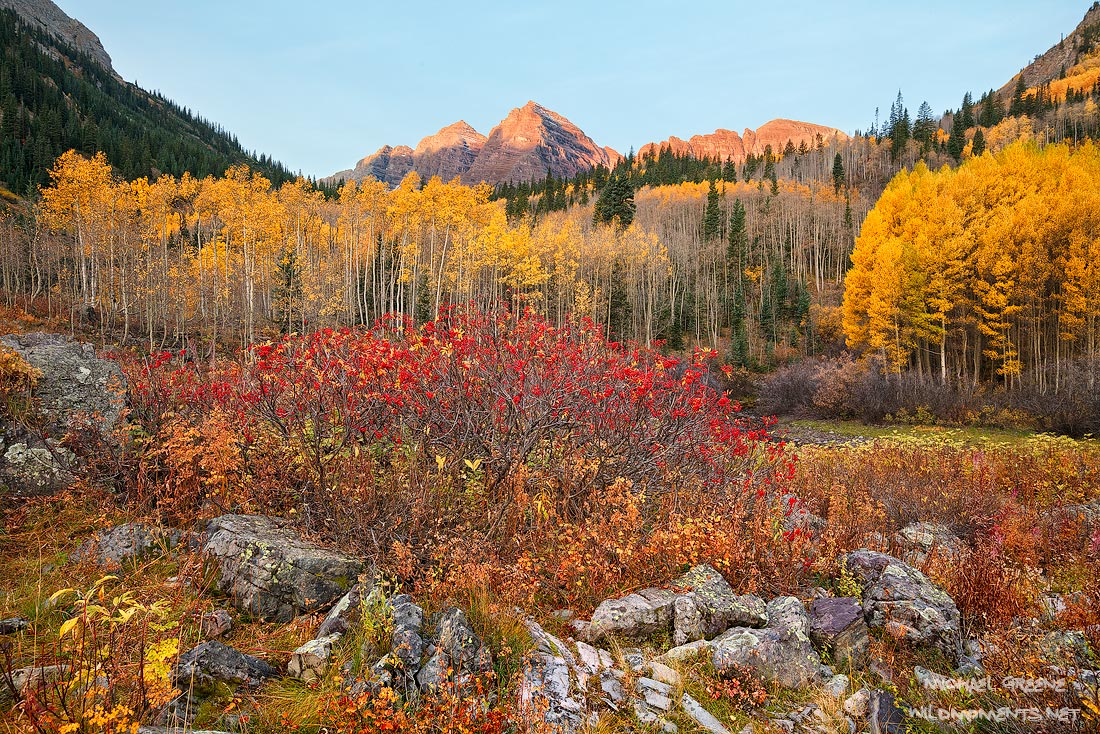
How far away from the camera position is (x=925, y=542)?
548 cm

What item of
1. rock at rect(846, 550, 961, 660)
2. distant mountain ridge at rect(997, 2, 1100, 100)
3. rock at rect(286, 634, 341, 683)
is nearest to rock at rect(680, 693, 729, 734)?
rock at rect(846, 550, 961, 660)

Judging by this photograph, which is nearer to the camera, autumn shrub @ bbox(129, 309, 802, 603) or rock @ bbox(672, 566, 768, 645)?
rock @ bbox(672, 566, 768, 645)

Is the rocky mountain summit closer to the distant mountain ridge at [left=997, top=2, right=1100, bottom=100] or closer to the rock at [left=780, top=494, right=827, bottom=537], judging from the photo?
the rock at [left=780, top=494, right=827, bottom=537]

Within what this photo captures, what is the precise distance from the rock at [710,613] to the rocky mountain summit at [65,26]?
719 feet

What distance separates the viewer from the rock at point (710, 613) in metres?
3.40

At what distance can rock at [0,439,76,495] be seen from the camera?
467cm

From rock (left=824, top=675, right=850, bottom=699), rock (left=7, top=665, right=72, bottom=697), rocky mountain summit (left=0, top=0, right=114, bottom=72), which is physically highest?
rocky mountain summit (left=0, top=0, right=114, bottom=72)

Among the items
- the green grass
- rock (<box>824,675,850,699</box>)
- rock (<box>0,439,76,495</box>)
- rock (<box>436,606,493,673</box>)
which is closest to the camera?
rock (<box>436,606,493,673</box>)

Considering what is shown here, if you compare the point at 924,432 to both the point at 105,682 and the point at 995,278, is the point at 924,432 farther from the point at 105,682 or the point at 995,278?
the point at 105,682

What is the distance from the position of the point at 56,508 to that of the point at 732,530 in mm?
6260

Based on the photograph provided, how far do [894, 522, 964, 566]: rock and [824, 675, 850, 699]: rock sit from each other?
207 cm

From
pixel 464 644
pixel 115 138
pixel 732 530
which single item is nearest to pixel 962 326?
pixel 732 530

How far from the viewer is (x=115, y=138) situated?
81.3 metres

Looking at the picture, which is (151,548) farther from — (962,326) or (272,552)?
(962,326)
